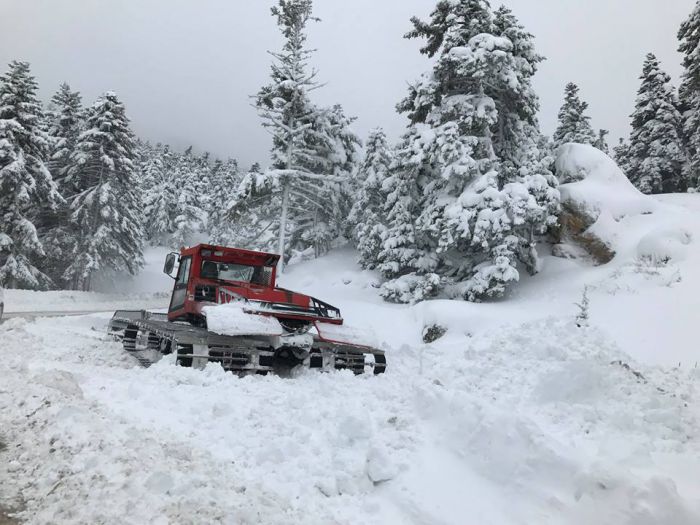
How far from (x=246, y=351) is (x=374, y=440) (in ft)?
14.5

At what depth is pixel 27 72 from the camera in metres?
→ 27.7

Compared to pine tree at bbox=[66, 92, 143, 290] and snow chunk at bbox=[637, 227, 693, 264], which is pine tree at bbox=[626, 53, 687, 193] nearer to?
snow chunk at bbox=[637, 227, 693, 264]

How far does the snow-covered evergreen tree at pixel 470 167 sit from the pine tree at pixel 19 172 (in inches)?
825

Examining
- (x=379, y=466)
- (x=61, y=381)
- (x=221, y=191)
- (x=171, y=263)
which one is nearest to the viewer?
(x=379, y=466)

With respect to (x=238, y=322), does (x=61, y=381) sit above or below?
below

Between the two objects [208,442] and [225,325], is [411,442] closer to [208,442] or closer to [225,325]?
[208,442]

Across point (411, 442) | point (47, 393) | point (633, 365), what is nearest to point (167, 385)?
point (47, 393)

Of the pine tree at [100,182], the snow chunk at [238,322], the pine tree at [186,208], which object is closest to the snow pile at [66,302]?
the pine tree at [100,182]

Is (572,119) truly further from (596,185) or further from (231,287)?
(231,287)

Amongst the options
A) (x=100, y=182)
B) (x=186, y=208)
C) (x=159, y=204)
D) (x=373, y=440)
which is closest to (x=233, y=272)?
(x=373, y=440)

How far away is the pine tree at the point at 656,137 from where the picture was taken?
34688 millimetres

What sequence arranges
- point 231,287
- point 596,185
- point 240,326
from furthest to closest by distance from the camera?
1. point 596,185
2. point 231,287
3. point 240,326

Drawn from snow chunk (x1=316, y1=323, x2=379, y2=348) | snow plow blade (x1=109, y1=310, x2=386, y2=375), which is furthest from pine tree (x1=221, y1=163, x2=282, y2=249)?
snow chunk (x1=316, y1=323, x2=379, y2=348)

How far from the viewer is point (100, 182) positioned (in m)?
31.9
